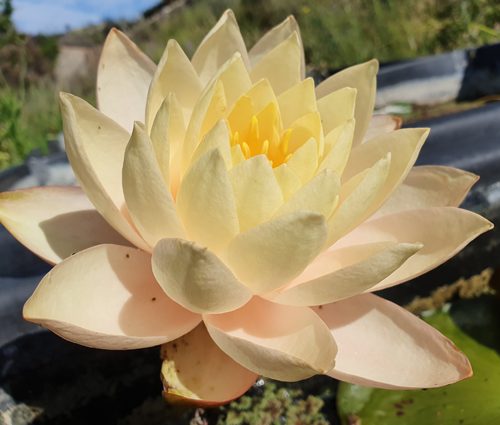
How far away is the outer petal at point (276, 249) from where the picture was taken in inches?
12.4

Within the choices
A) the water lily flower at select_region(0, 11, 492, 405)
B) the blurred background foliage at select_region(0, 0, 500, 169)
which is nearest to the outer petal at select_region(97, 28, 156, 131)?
the water lily flower at select_region(0, 11, 492, 405)

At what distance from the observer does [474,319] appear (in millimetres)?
672

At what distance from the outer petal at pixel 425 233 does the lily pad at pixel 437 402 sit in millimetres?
223

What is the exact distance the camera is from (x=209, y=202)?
34 centimetres

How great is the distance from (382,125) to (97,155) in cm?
28

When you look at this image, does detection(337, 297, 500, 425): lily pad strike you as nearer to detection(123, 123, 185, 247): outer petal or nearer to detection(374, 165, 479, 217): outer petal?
detection(374, 165, 479, 217): outer petal

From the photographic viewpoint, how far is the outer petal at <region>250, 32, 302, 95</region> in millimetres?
438

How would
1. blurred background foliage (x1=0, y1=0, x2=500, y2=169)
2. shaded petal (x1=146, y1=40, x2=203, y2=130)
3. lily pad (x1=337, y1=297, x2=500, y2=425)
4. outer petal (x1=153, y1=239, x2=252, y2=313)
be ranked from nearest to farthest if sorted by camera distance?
outer petal (x1=153, y1=239, x2=252, y2=313)
shaded petal (x1=146, y1=40, x2=203, y2=130)
lily pad (x1=337, y1=297, x2=500, y2=425)
blurred background foliage (x1=0, y1=0, x2=500, y2=169)

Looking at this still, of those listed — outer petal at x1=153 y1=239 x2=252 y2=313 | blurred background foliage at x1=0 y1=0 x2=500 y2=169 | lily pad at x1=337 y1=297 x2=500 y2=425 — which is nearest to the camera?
outer petal at x1=153 y1=239 x2=252 y2=313

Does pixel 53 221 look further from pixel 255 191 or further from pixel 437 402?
pixel 437 402

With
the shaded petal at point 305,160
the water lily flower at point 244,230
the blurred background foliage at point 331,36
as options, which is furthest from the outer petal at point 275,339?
the blurred background foliage at point 331,36

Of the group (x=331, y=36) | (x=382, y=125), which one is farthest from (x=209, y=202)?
(x=331, y=36)

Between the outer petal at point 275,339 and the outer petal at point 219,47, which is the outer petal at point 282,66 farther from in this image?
the outer petal at point 275,339

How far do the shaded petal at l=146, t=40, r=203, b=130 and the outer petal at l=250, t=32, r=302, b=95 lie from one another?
0.18 ft
